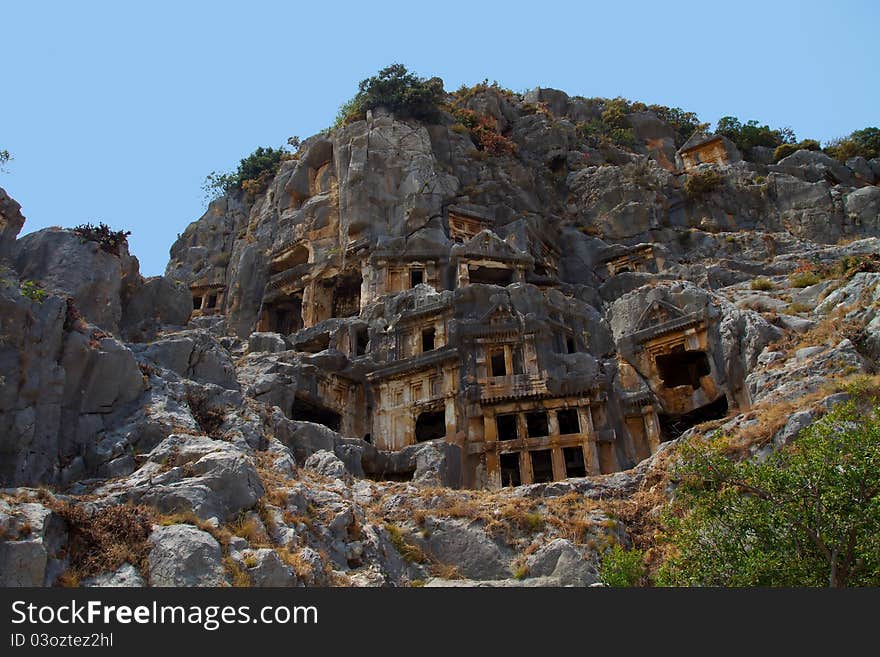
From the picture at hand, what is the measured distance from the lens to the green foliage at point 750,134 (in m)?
72.7

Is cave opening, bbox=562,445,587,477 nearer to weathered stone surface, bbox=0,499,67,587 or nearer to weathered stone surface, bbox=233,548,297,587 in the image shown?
weathered stone surface, bbox=233,548,297,587

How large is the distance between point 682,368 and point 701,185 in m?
28.1

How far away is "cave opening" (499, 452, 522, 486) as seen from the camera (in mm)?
36719

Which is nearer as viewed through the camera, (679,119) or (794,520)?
(794,520)

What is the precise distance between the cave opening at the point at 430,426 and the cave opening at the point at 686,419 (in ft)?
35.6

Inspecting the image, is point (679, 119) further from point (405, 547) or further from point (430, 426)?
point (405, 547)

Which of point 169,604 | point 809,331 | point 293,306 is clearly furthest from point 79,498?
point 293,306

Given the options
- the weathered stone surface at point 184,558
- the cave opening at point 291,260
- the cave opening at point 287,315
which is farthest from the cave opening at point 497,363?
the weathered stone surface at point 184,558

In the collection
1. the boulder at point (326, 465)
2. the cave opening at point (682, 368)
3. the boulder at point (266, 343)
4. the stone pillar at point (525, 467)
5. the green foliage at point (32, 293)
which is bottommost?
the boulder at point (326, 465)

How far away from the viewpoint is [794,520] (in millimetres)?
13820

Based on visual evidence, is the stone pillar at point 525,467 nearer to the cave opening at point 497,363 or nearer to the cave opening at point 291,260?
the cave opening at point 497,363

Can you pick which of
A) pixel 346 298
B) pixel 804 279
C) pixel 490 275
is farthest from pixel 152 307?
pixel 804 279

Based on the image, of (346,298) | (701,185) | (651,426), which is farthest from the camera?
(701,185)

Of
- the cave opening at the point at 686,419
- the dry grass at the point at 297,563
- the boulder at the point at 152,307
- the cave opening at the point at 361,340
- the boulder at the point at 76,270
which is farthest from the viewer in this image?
the cave opening at the point at 361,340
